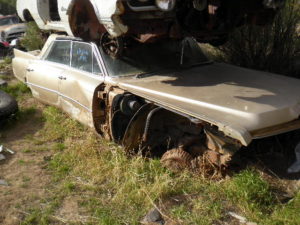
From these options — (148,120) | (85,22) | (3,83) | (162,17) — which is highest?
(162,17)

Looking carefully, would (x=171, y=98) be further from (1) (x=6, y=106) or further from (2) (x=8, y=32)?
(2) (x=8, y=32)

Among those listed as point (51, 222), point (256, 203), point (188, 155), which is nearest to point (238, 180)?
point (256, 203)

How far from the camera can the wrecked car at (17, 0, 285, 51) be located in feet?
13.1

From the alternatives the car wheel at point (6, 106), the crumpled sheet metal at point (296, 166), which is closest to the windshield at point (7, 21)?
the car wheel at point (6, 106)

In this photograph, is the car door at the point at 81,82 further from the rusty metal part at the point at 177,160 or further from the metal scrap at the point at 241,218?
the metal scrap at the point at 241,218

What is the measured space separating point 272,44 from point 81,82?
3.70 m

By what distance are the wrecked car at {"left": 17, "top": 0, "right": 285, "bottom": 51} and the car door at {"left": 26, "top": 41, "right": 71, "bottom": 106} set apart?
0.66m

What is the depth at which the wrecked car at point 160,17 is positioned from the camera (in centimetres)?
400

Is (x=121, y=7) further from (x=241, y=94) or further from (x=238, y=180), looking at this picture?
(x=238, y=180)

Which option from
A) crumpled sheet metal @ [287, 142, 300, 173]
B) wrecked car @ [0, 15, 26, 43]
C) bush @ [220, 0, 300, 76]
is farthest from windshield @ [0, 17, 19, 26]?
crumpled sheet metal @ [287, 142, 300, 173]

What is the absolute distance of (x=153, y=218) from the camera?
3.42m

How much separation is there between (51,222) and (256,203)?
77.3 inches

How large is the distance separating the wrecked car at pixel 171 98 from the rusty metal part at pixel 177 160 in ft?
0.04

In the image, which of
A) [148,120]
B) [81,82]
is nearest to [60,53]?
[81,82]
